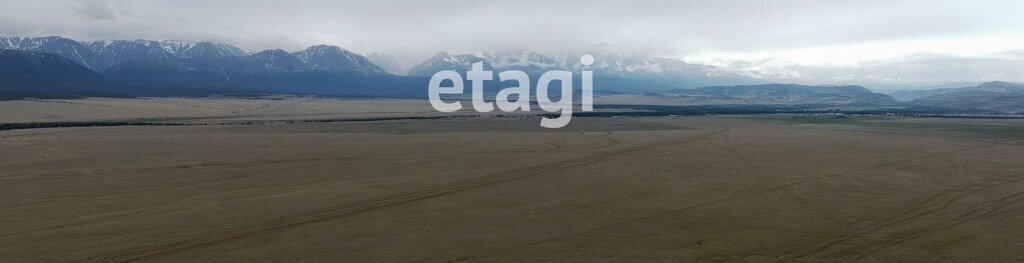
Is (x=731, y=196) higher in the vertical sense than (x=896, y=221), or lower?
higher

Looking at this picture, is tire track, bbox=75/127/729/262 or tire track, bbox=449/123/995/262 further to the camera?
tire track, bbox=449/123/995/262

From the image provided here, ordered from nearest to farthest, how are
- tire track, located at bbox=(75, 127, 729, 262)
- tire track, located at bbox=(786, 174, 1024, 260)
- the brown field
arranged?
tire track, located at bbox=(75, 127, 729, 262) → the brown field → tire track, located at bbox=(786, 174, 1024, 260)

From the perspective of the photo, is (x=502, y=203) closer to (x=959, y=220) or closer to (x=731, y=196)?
(x=731, y=196)

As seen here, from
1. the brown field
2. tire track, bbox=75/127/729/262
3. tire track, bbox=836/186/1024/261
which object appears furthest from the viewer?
tire track, bbox=836/186/1024/261

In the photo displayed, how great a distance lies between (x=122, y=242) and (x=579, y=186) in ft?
59.6

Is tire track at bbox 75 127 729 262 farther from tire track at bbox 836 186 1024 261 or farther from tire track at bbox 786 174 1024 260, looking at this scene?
tire track at bbox 836 186 1024 261

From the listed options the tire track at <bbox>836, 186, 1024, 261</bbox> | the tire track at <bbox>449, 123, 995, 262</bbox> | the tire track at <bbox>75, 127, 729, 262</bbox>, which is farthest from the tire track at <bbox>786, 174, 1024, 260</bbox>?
the tire track at <bbox>75, 127, 729, 262</bbox>

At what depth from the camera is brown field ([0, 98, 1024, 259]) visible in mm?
18281

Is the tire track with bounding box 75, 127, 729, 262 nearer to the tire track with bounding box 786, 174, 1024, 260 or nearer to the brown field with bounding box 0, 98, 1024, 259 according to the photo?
the brown field with bounding box 0, 98, 1024, 259

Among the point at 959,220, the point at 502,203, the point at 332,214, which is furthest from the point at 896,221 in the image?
the point at 332,214

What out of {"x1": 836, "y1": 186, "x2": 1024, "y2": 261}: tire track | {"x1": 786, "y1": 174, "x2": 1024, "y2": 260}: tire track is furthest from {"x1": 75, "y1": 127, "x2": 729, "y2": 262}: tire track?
{"x1": 836, "y1": 186, "x2": 1024, "y2": 261}: tire track

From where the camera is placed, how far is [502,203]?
25.1 metres

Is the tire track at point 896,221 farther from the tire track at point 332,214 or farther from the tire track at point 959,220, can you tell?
the tire track at point 332,214

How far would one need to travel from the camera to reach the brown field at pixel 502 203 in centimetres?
1828
